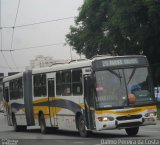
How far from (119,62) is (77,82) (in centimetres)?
190

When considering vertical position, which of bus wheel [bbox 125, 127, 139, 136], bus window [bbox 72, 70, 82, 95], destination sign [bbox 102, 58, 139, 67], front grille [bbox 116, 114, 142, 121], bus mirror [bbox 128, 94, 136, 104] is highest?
destination sign [bbox 102, 58, 139, 67]

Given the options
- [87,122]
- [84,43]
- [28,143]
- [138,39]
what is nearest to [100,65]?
[87,122]

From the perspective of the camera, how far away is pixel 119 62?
22.2m

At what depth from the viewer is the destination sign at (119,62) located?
22078 millimetres

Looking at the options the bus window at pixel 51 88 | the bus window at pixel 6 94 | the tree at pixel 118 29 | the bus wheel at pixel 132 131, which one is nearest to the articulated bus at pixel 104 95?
the bus wheel at pixel 132 131

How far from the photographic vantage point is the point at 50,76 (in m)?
26.3

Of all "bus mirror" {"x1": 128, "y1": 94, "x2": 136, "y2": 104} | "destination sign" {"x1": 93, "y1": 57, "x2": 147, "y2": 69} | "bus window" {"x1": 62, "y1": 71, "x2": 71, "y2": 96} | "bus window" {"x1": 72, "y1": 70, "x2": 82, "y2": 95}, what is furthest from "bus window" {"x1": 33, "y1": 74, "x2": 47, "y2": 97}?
"bus mirror" {"x1": 128, "y1": 94, "x2": 136, "y2": 104}

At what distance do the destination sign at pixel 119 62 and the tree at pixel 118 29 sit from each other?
2820 centimetres

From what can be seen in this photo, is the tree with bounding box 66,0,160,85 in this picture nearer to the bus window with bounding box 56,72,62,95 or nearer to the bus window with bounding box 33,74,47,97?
the bus window with bounding box 33,74,47,97

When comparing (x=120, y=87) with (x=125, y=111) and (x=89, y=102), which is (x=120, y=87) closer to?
(x=125, y=111)

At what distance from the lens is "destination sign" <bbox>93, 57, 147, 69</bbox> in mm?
22078

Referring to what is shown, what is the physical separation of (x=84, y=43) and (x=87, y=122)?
44.0 m

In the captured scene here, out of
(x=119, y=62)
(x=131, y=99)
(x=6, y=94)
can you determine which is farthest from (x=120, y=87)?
(x=6, y=94)

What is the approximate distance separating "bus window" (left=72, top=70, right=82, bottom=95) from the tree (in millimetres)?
27642
